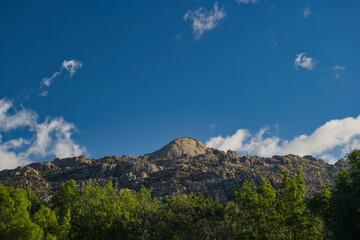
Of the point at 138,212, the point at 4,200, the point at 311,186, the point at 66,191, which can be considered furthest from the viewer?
the point at 311,186

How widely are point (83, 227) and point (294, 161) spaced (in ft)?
576

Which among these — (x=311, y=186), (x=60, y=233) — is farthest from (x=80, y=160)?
(x=60, y=233)

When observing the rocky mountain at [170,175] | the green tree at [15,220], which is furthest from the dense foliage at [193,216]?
the rocky mountain at [170,175]

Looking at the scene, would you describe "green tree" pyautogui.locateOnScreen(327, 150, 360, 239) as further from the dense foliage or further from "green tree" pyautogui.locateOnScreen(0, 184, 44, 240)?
"green tree" pyautogui.locateOnScreen(0, 184, 44, 240)

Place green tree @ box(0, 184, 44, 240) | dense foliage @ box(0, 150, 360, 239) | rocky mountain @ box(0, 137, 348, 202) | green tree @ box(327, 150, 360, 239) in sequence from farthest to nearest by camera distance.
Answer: rocky mountain @ box(0, 137, 348, 202) → green tree @ box(0, 184, 44, 240) → dense foliage @ box(0, 150, 360, 239) → green tree @ box(327, 150, 360, 239)

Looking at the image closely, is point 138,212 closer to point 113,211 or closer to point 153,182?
point 113,211

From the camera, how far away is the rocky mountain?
12056cm

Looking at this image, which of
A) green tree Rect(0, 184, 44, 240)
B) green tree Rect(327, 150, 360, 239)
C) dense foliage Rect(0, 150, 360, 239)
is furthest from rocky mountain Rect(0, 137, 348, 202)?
green tree Rect(327, 150, 360, 239)

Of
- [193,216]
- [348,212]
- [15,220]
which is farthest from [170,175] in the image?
[348,212]

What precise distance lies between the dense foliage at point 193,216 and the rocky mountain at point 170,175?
73.9 m

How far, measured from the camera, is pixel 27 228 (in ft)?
90.4

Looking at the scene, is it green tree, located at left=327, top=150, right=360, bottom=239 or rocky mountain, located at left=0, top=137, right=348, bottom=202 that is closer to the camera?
green tree, located at left=327, top=150, right=360, bottom=239

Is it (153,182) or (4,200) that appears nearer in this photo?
(4,200)

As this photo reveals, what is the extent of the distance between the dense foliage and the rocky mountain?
7393cm
